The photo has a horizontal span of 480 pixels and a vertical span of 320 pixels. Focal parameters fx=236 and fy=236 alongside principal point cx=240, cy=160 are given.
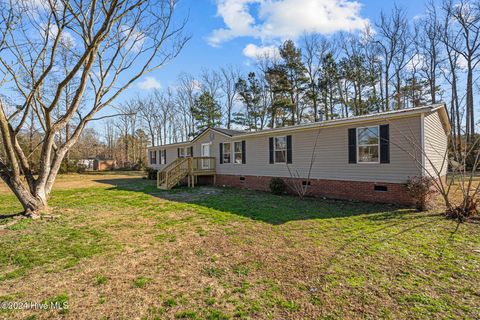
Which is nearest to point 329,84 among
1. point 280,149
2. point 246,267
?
point 280,149

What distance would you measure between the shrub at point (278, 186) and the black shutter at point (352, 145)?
3153 mm

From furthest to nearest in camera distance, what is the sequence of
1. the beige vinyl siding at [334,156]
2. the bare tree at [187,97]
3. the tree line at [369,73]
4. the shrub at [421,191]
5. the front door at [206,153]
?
the bare tree at [187,97] < the tree line at [369,73] < the front door at [206,153] < the beige vinyl siding at [334,156] < the shrub at [421,191]

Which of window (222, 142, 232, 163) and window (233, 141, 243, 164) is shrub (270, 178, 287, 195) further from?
window (222, 142, 232, 163)

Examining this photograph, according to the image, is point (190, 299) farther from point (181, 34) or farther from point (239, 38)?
point (239, 38)

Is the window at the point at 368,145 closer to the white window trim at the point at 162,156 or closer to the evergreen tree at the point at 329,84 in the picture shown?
the evergreen tree at the point at 329,84

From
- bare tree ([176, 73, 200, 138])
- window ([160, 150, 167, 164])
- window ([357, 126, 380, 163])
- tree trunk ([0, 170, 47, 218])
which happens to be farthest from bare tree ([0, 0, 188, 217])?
bare tree ([176, 73, 200, 138])

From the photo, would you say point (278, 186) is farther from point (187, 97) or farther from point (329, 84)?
point (187, 97)

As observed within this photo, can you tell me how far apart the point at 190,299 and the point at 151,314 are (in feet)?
1.56

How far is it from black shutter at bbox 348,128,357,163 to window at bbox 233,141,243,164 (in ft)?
20.1

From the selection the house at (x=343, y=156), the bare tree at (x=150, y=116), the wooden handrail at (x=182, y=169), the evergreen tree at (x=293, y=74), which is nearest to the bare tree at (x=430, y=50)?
the evergreen tree at (x=293, y=74)

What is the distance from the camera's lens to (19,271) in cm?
Answer: 364

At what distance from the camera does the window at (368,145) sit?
835 centimetres

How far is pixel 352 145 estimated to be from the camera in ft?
29.1

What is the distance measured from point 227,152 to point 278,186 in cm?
476
